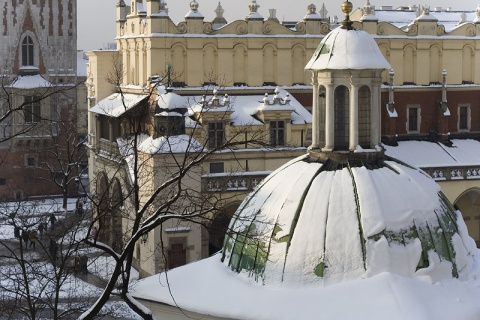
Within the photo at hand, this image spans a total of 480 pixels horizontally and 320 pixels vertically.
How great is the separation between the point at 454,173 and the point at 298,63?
23.5 ft

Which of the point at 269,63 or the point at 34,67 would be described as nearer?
the point at 269,63

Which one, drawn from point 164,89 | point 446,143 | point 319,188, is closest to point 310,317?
point 319,188

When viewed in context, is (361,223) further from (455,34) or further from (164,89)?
(455,34)

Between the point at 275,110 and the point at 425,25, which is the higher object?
the point at 425,25

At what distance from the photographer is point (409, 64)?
4322 centimetres

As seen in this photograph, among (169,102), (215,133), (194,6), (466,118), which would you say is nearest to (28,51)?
(194,6)

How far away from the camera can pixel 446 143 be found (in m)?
42.7

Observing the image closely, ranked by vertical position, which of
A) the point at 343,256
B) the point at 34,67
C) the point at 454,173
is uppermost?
the point at 34,67

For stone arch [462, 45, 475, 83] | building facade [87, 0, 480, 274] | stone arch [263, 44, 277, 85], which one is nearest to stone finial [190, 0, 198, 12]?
building facade [87, 0, 480, 274]

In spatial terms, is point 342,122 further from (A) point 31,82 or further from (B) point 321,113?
(A) point 31,82

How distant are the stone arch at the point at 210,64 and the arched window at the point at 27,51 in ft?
64.4

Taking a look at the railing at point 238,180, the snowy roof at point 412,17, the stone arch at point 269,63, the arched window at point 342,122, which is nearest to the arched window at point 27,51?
the snowy roof at point 412,17

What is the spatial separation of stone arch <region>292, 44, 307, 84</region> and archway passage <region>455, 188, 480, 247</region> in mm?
7485

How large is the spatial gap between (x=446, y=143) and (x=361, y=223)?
2664 centimetres
